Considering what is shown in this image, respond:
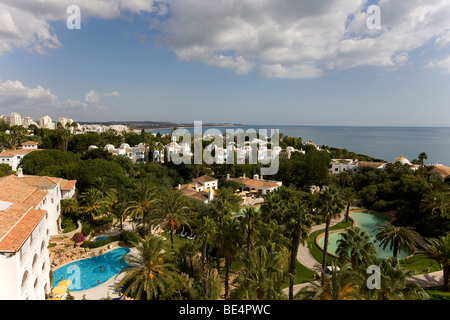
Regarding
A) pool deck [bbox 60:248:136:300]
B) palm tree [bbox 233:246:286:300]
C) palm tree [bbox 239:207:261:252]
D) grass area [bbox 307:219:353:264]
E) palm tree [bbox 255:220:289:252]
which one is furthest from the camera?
grass area [bbox 307:219:353:264]

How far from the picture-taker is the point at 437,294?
67.5 feet

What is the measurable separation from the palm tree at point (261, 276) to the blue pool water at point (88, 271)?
1304 centimetres

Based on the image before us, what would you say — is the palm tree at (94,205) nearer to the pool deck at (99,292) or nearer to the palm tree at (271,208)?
the pool deck at (99,292)

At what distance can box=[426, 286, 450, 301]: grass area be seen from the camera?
20.1 meters

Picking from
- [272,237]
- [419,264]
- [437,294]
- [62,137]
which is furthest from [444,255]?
[62,137]

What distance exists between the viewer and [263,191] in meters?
56.7

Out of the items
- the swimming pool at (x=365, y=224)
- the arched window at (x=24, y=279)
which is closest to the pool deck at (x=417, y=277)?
the swimming pool at (x=365, y=224)

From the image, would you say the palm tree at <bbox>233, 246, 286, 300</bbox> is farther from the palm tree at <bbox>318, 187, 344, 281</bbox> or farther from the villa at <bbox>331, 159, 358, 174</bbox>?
the villa at <bbox>331, 159, 358, 174</bbox>

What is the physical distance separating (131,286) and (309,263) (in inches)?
774

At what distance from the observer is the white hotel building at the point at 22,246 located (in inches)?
514

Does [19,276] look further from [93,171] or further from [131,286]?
[93,171]

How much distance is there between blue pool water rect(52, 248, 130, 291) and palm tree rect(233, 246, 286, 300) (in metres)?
13.0

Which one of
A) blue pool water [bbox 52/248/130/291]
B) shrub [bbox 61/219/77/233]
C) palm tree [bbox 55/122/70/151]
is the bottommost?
blue pool water [bbox 52/248/130/291]

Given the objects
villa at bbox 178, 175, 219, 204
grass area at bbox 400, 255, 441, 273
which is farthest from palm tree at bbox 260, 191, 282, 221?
villa at bbox 178, 175, 219, 204
